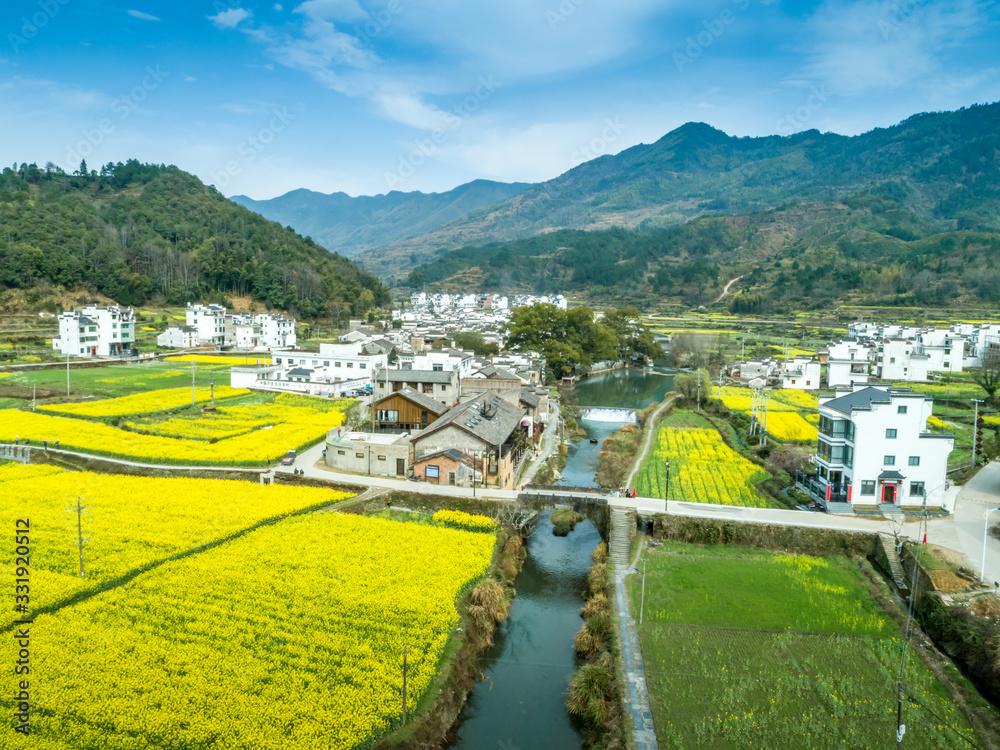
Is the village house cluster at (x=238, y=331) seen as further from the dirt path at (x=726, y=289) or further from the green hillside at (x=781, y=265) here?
the dirt path at (x=726, y=289)

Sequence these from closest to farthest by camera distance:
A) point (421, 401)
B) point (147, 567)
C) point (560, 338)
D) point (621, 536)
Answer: point (147, 567) < point (621, 536) < point (421, 401) < point (560, 338)

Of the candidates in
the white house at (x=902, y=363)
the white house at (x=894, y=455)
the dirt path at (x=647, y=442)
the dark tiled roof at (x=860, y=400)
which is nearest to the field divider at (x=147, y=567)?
the dirt path at (x=647, y=442)

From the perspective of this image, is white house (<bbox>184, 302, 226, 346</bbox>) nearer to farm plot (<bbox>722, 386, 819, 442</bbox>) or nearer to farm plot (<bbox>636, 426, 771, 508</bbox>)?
farm plot (<bbox>722, 386, 819, 442</bbox>)

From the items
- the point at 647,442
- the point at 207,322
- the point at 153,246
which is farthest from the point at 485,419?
the point at 153,246

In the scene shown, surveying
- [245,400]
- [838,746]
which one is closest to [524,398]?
[245,400]

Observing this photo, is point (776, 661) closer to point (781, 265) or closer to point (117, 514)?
point (117, 514)

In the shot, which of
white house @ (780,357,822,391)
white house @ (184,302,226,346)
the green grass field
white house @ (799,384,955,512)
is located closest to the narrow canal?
the green grass field

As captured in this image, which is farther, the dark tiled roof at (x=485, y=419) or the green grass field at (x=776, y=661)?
the dark tiled roof at (x=485, y=419)
